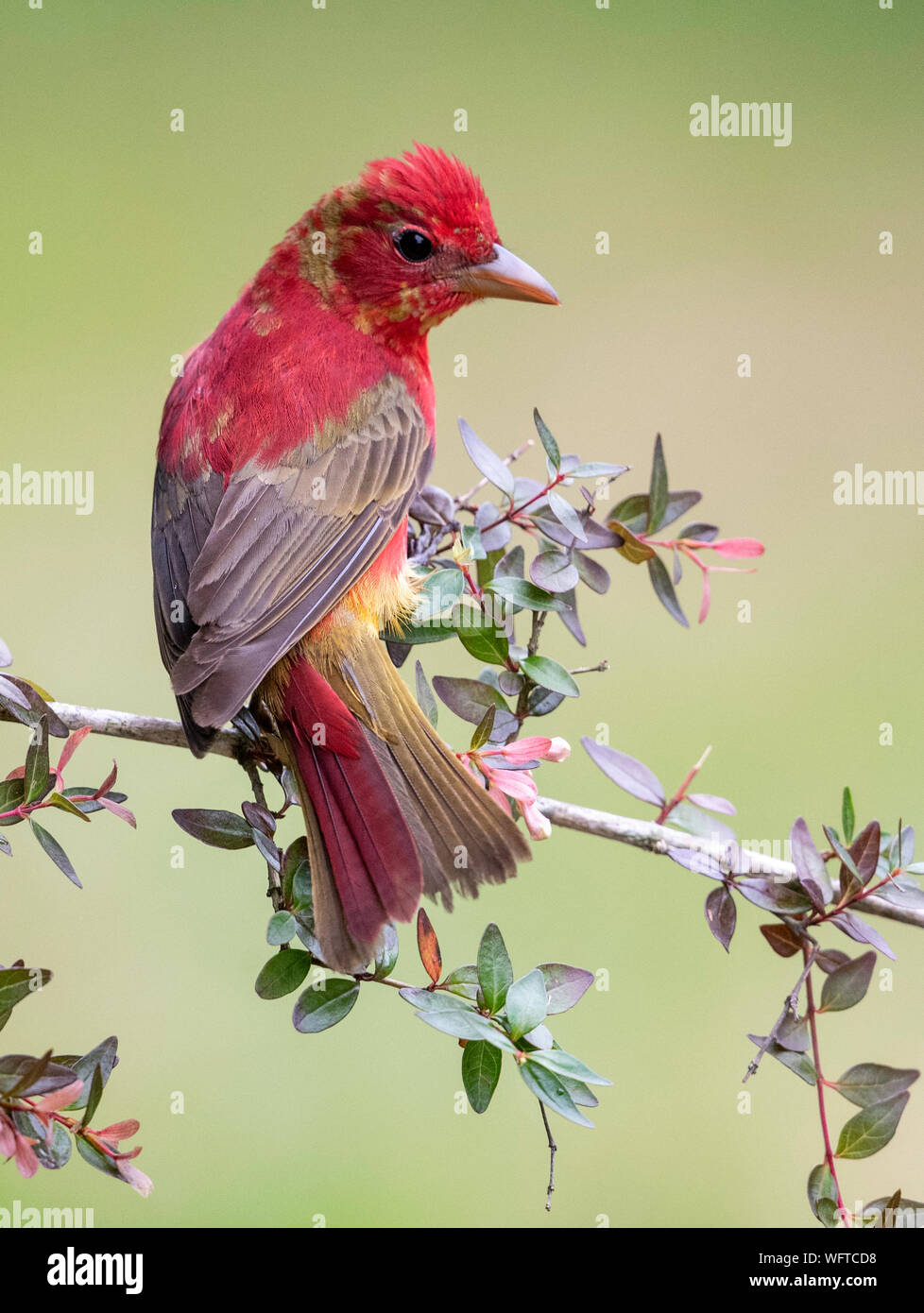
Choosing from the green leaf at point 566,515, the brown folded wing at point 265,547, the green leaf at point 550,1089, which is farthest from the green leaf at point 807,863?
the brown folded wing at point 265,547

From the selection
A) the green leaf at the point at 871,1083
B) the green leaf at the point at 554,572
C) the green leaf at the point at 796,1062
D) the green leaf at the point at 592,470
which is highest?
the green leaf at the point at 592,470

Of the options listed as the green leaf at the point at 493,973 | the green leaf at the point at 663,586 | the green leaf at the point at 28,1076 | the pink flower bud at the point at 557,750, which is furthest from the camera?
the green leaf at the point at 663,586

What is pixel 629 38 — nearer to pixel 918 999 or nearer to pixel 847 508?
pixel 847 508

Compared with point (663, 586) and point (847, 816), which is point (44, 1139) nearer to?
point (847, 816)

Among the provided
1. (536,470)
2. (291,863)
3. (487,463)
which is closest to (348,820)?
(291,863)

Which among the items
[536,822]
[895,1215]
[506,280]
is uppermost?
[506,280]

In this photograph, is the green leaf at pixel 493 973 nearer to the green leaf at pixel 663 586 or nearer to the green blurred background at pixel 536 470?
the green leaf at pixel 663 586

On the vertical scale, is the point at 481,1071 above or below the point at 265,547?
below
